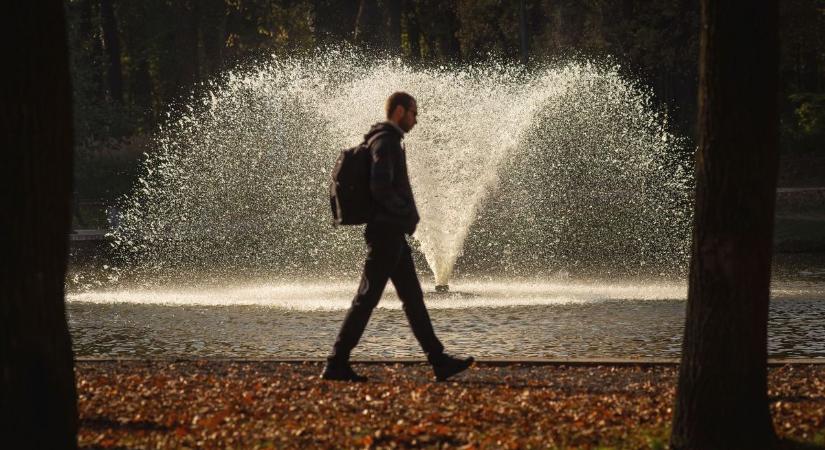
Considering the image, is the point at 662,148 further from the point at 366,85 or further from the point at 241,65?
the point at 366,85

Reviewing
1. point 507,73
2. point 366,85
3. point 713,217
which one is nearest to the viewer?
point 713,217

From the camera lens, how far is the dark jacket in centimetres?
816

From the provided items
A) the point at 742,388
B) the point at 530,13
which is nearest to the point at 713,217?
the point at 742,388

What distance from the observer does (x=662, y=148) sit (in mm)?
41875

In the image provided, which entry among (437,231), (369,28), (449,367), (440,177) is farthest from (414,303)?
(369,28)

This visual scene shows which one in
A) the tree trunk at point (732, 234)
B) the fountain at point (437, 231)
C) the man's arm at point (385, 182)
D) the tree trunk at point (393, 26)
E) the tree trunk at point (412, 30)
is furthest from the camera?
the tree trunk at point (412, 30)

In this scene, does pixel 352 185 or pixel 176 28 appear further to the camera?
pixel 176 28

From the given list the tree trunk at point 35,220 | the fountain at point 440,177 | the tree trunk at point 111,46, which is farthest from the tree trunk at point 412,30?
the tree trunk at point 35,220

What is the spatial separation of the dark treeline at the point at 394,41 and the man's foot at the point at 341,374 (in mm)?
23150

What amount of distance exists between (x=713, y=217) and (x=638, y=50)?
121ft

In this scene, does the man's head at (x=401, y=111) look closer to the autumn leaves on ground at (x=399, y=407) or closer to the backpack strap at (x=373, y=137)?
the backpack strap at (x=373, y=137)

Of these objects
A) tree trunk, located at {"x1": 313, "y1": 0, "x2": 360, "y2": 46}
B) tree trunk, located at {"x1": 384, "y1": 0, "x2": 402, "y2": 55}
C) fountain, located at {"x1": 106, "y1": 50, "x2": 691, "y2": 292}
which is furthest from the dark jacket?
tree trunk, located at {"x1": 313, "y1": 0, "x2": 360, "y2": 46}

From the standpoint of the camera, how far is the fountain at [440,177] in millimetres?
21109

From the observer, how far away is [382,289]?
27.6ft
